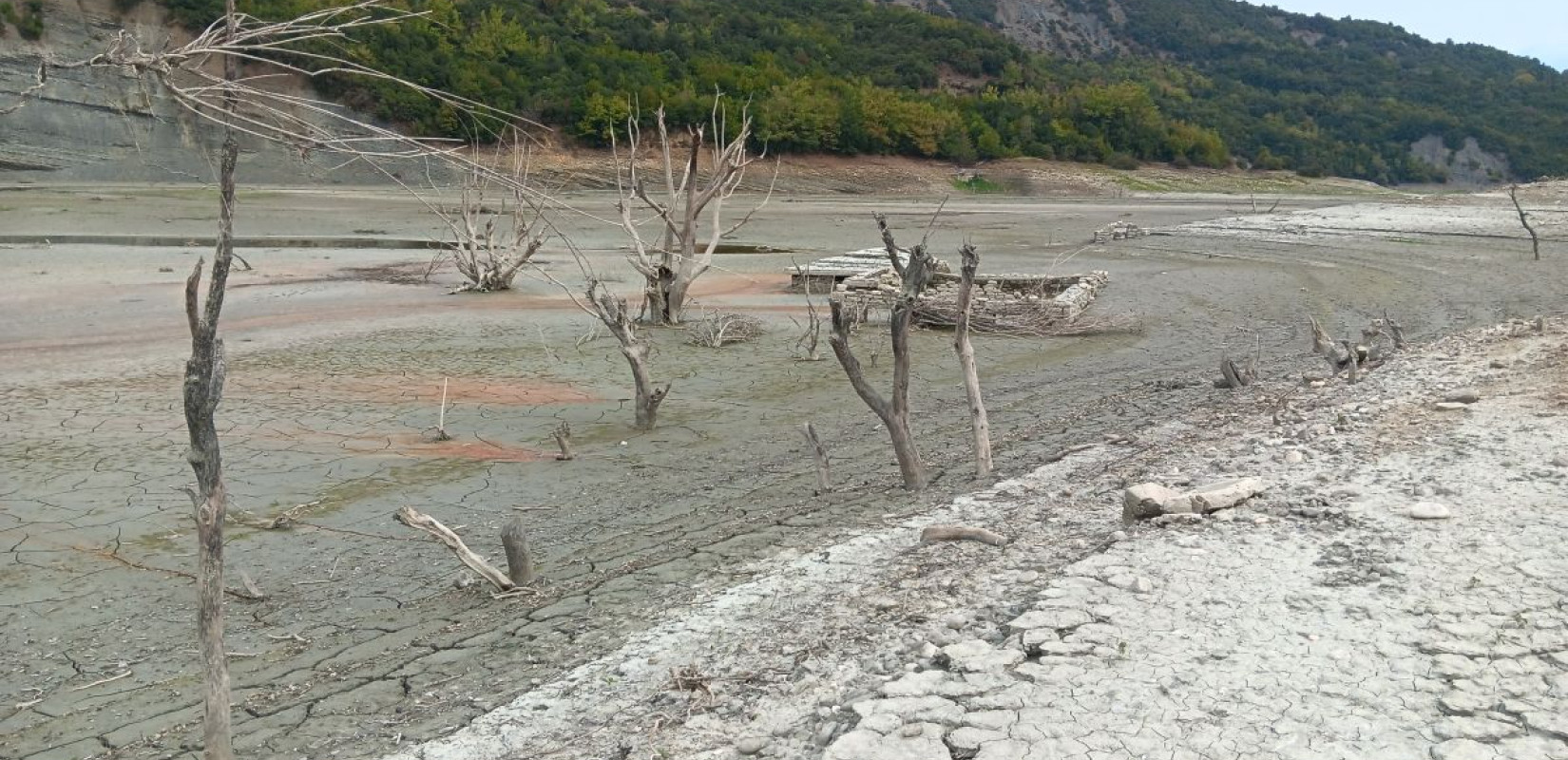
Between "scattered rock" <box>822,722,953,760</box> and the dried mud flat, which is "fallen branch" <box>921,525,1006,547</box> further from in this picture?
"scattered rock" <box>822,722,953,760</box>

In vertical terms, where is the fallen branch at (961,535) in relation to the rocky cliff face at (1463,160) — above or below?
below

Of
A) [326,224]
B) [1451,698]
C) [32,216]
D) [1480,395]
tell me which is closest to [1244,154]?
[326,224]

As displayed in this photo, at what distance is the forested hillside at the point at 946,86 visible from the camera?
4275 cm

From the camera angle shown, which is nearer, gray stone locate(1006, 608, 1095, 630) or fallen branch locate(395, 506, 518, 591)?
gray stone locate(1006, 608, 1095, 630)

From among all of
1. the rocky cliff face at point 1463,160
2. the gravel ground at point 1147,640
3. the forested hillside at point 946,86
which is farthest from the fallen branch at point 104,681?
the rocky cliff face at point 1463,160

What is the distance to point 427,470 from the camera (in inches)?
314

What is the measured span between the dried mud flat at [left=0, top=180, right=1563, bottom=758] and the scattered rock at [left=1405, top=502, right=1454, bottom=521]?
1.32 metres

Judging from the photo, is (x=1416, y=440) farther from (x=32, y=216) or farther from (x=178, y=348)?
(x=32, y=216)

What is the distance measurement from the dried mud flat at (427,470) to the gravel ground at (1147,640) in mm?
109

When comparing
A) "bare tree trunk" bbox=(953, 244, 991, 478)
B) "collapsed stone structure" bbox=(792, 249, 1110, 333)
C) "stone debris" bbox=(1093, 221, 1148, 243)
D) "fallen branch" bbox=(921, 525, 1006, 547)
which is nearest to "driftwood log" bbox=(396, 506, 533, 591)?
"fallen branch" bbox=(921, 525, 1006, 547)

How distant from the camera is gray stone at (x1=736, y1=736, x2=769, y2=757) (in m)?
3.84

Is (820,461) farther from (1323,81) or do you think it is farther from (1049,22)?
(1049,22)

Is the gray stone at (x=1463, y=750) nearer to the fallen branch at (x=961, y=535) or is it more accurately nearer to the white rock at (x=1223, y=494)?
the white rock at (x=1223, y=494)

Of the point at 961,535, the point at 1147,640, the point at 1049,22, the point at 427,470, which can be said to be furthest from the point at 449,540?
the point at 1049,22
